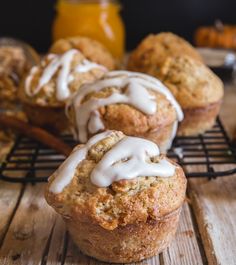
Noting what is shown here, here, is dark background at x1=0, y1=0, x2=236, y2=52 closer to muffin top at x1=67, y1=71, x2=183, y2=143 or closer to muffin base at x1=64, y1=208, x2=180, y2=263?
muffin top at x1=67, y1=71, x2=183, y2=143

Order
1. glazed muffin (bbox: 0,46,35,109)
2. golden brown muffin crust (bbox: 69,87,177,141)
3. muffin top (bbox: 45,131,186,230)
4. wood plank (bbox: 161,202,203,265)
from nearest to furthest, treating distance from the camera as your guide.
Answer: muffin top (bbox: 45,131,186,230)
wood plank (bbox: 161,202,203,265)
golden brown muffin crust (bbox: 69,87,177,141)
glazed muffin (bbox: 0,46,35,109)

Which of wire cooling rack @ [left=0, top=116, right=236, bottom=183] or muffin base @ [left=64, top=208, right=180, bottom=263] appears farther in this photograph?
wire cooling rack @ [left=0, top=116, right=236, bottom=183]

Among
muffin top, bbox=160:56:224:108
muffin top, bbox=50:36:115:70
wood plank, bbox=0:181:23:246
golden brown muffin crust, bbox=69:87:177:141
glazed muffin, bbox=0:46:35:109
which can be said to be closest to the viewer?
wood plank, bbox=0:181:23:246

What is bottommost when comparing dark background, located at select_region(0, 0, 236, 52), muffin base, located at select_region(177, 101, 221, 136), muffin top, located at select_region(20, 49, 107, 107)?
dark background, located at select_region(0, 0, 236, 52)

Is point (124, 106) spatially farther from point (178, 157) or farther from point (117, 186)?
point (117, 186)

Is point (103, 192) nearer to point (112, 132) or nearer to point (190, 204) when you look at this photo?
point (112, 132)

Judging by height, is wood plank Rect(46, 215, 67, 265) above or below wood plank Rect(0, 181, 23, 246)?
above

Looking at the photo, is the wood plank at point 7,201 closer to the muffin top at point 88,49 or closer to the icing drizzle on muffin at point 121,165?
the icing drizzle on muffin at point 121,165

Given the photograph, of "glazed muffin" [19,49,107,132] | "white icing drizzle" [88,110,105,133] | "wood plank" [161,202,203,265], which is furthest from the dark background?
"wood plank" [161,202,203,265]
